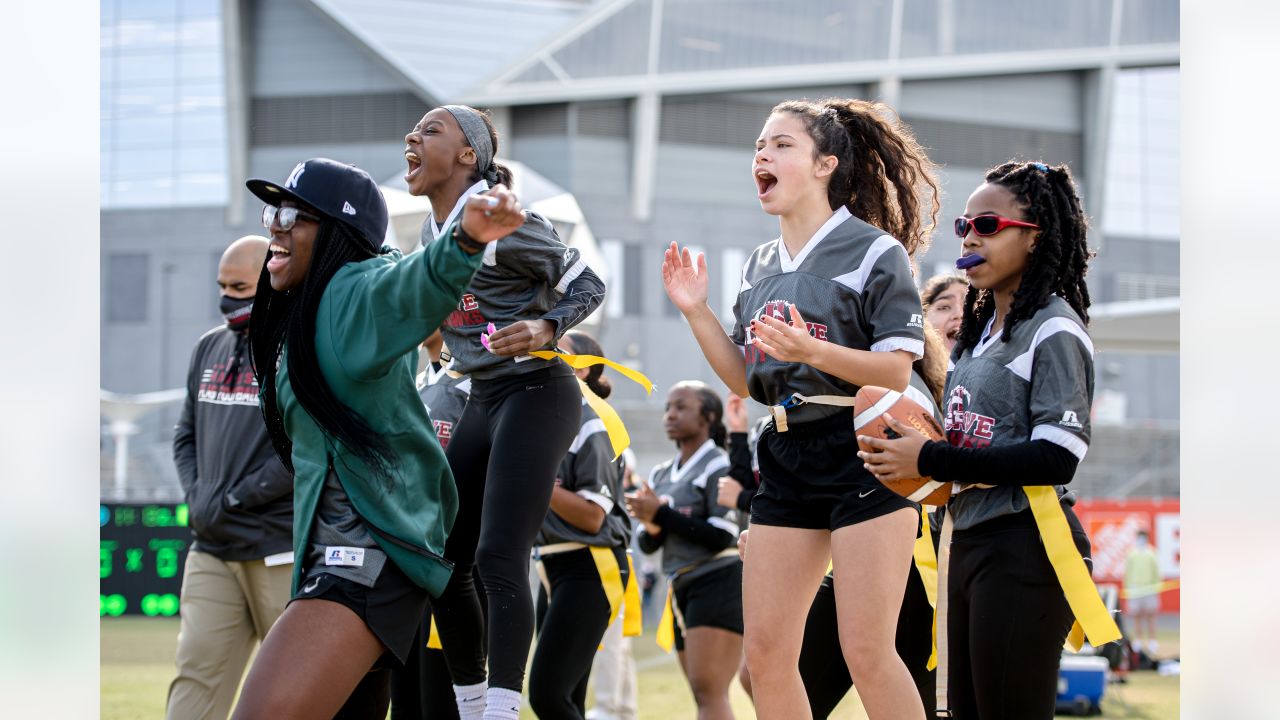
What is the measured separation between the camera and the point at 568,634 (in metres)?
6.29

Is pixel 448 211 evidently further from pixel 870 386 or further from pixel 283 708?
pixel 283 708

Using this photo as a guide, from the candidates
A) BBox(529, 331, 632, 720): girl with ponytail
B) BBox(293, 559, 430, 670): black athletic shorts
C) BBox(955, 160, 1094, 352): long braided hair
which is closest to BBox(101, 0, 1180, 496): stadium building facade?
BBox(529, 331, 632, 720): girl with ponytail

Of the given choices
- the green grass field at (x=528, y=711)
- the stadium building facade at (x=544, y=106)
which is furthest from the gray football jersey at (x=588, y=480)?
the stadium building facade at (x=544, y=106)

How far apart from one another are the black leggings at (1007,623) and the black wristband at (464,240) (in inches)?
78.3

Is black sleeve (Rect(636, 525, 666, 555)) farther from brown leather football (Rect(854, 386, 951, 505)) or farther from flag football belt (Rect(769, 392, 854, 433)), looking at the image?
brown leather football (Rect(854, 386, 951, 505))

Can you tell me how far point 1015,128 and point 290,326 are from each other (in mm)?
40957

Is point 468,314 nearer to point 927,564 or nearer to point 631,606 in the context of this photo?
point 927,564

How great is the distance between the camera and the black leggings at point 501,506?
4.51 m

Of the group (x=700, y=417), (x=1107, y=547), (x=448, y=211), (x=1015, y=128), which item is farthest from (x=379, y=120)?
(x=448, y=211)

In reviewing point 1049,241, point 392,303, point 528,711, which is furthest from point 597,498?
point 528,711

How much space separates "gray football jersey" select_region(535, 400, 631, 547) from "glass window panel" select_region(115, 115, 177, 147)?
3571 cm

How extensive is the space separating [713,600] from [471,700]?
127 inches

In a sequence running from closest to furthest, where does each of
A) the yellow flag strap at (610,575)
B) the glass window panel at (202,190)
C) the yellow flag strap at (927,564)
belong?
the yellow flag strap at (927,564)
the yellow flag strap at (610,575)
the glass window panel at (202,190)

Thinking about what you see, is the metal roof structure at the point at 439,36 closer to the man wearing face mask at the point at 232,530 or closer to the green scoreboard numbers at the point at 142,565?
the green scoreboard numbers at the point at 142,565
